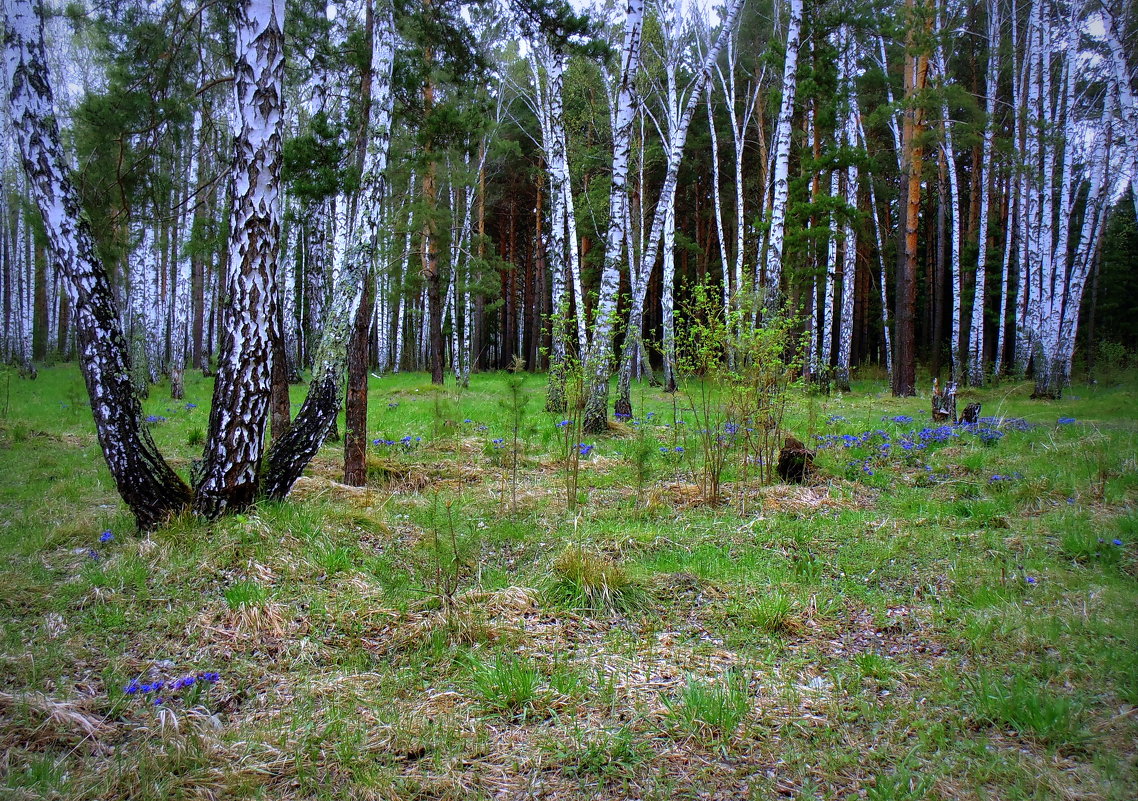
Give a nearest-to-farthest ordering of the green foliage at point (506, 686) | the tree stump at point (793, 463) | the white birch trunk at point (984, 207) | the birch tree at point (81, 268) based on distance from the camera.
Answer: the green foliage at point (506, 686) → the birch tree at point (81, 268) → the tree stump at point (793, 463) → the white birch trunk at point (984, 207)

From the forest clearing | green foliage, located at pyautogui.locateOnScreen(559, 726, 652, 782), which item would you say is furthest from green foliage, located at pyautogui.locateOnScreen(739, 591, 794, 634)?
green foliage, located at pyautogui.locateOnScreen(559, 726, 652, 782)

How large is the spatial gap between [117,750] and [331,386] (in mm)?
3134

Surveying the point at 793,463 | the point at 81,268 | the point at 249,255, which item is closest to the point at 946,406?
the point at 793,463

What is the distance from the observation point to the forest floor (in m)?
1.99

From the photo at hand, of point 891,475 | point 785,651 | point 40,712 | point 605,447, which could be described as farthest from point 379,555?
point 891,475

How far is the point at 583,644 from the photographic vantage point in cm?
291

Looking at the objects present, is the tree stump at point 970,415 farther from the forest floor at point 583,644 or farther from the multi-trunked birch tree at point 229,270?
the multi-trunked birch tree at point 229,270

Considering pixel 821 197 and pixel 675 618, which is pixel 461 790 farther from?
pixel 821 197

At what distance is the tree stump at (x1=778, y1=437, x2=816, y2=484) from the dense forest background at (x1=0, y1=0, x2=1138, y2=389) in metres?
1.17

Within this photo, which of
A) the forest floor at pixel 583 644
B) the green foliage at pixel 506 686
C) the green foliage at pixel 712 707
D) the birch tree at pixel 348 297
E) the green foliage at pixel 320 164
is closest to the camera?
the forest floor at pixel 583 644

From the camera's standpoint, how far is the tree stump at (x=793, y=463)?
591 cm

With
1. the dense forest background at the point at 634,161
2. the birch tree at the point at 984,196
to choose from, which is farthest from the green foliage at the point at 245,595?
the birch tree at the point at 984,196

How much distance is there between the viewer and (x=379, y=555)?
3932 millimetres

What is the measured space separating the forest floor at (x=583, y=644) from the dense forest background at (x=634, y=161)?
6.24ft
